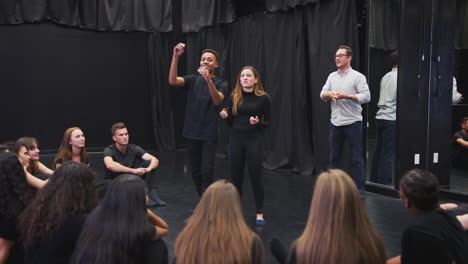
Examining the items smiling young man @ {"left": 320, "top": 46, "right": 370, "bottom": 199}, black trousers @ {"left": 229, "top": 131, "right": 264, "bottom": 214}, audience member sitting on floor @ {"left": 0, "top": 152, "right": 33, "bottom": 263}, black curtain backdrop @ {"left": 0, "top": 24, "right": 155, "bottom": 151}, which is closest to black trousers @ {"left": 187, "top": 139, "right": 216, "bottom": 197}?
black trousers @ {"left": 229, "top": 131, "right": 264, "bottom": 214}

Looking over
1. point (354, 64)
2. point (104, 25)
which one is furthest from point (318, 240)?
point (104, 25)

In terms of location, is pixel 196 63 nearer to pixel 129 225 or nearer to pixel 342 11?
pixel 342 11

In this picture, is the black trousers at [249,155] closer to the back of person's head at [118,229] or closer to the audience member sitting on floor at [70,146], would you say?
the audience member sitting on floor at [70,146]

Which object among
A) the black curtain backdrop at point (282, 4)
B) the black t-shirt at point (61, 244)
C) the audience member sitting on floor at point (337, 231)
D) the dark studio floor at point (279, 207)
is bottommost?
the dark studio floor at point (279, 207)

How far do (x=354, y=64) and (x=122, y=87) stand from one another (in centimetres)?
459

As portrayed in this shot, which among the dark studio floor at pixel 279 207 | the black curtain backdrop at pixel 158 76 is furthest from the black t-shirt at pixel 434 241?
the black curtain backdrop at pixel 158 76

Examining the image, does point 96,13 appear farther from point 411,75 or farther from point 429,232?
point 429,232

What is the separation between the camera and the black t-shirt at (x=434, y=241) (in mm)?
1717

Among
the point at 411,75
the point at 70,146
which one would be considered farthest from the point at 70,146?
the point at 411,75

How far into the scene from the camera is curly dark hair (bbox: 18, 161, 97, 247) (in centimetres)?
192

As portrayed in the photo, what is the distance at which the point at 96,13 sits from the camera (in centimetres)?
782

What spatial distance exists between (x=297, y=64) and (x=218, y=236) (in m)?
4.45

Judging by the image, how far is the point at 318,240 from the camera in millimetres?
1610

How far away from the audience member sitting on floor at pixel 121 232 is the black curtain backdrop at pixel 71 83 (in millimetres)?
6520
